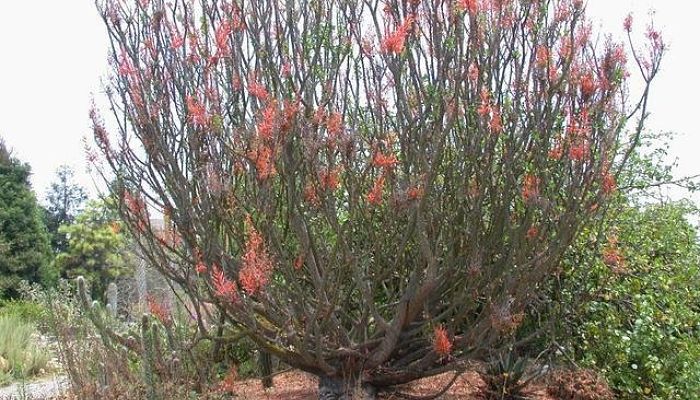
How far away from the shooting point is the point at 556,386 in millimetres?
6289

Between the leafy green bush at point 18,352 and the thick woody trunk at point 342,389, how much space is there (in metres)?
5.65

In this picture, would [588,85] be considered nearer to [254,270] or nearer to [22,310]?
[254,270]

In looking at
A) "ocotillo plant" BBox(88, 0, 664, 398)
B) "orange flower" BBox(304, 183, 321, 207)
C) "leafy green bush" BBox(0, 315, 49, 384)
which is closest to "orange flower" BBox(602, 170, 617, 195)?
"ocotillo plant" BBox(88, 0, 664, 398)

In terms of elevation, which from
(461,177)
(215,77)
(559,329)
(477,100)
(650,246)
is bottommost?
(559,329)

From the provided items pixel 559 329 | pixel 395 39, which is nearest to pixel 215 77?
pixel 395 39

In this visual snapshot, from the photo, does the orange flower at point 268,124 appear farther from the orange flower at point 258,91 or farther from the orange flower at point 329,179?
the orange flower at point 329,179

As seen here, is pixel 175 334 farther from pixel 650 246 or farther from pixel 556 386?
pixel 650 246

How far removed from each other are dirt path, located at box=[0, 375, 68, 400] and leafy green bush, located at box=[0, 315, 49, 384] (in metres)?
0.60

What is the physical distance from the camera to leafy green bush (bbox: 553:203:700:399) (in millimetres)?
6180

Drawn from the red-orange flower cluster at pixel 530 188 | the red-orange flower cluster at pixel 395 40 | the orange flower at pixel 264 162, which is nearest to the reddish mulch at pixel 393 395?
the red-orange flower cluster at pixel 530 188

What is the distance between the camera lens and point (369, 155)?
539 cm

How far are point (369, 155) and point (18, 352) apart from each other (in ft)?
25.7

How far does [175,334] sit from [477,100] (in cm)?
319

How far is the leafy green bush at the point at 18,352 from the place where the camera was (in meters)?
10.3
